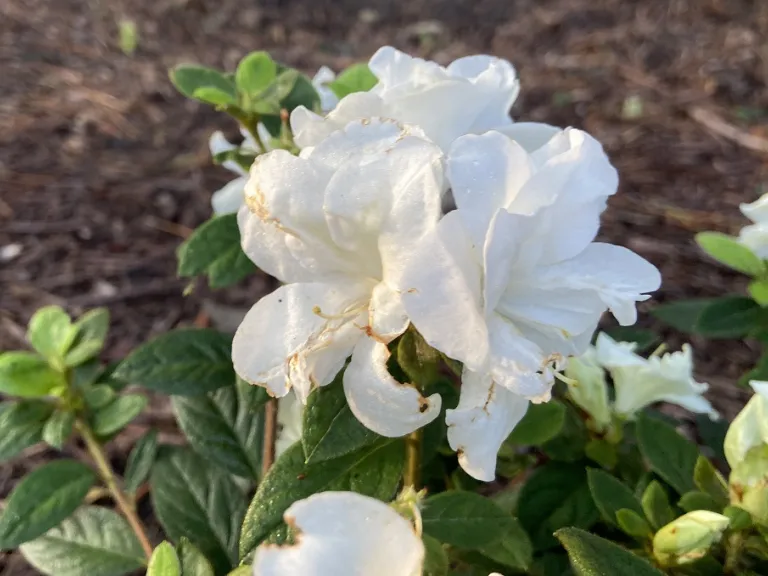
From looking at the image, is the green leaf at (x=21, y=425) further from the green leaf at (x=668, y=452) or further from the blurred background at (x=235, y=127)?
the blurred background at (x=235, y=127)

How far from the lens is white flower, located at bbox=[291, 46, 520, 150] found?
67 cm

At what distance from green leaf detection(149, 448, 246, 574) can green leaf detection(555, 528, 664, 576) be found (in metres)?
0.58

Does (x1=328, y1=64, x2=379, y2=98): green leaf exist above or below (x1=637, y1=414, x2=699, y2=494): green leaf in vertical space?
above

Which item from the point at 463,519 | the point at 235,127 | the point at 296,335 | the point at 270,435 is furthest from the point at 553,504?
the point at 235,127

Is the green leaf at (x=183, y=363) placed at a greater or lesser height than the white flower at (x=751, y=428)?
greater

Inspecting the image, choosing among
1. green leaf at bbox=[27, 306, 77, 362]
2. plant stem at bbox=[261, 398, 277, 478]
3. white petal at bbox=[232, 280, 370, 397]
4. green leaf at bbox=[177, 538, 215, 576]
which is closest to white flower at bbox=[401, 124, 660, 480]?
white petal at bbox=[232, 280, 370, 397]

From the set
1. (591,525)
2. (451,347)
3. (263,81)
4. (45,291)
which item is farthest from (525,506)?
(45,291)

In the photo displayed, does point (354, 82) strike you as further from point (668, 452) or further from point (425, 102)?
point (668, 452)

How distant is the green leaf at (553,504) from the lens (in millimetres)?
931

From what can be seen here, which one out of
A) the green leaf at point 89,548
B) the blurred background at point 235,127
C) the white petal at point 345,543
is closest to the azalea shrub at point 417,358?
the white petal at point 345,543

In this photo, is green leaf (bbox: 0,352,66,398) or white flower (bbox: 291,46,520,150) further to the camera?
green leaf (bbox: 0,352,66,398)

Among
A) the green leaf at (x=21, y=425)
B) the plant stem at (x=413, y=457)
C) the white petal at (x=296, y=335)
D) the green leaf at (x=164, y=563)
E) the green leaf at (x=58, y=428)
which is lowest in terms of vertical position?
the plant stem at (x=413, y=457)

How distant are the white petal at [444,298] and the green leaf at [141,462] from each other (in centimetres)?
72

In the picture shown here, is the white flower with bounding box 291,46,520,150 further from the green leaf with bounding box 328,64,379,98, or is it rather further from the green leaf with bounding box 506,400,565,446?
the green leaf with bounding box 506,400,565,446
